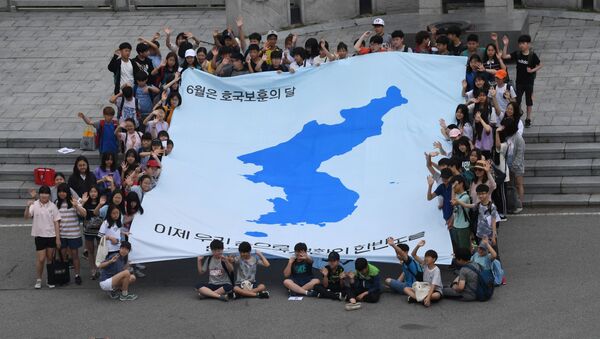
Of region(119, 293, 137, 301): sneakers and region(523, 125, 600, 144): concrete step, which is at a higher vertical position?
region(523, 125, 600, 144): concrete step

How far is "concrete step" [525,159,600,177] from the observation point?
80.9ft

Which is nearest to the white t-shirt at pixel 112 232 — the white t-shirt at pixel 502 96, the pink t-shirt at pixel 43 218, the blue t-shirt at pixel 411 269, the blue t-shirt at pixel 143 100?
the pink t-shirt at pixel 43 218

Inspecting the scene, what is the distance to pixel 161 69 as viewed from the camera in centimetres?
2527

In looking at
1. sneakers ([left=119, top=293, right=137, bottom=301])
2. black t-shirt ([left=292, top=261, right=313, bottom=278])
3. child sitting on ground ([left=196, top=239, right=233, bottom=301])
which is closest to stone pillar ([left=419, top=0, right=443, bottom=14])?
black t-shirt ([left=292, top=261, right=313, bottom=278])

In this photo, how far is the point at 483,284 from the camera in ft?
66.7

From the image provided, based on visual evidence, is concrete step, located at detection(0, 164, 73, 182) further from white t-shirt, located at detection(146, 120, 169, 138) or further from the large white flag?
the large white flag

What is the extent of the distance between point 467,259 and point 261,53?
623 centimetres

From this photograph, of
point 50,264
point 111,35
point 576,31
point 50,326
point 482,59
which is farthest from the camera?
point 111,35

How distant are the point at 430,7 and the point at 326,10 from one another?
2.50 m

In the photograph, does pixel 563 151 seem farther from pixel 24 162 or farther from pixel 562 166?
pixel 24 162

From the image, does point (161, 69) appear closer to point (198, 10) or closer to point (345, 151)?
point (345, 151)

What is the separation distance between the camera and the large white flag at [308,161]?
21500 millimetres

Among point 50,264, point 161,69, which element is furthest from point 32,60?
point 50,264

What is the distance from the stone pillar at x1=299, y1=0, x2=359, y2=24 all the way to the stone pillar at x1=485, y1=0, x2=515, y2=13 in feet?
10.4
